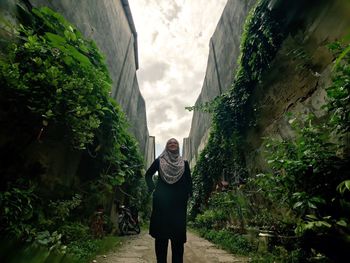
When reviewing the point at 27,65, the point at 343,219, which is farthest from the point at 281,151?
the point at 27,65

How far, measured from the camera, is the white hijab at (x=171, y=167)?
8.45 ft

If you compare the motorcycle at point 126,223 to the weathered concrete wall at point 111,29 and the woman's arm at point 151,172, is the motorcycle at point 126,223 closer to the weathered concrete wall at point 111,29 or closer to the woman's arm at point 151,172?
the weathered concrete wall at point 111,29

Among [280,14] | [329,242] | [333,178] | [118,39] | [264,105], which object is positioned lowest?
[329,242]

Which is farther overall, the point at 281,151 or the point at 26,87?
the point at 281,151

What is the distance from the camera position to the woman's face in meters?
2.80

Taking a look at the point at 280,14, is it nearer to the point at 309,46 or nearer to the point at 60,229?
the point at 309,46

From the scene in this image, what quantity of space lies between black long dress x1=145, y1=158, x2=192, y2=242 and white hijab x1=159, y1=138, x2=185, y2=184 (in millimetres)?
52

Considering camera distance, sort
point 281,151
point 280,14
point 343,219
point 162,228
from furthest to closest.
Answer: point 280,14 → point 281,151 → point 162,228 → point 343,219

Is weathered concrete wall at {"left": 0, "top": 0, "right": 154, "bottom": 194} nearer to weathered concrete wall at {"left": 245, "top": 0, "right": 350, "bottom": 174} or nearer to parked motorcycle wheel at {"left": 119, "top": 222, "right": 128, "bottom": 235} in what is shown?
weathered concrete wall at {"left": 245, "top": 0, "right": 350, "bottom": 174}

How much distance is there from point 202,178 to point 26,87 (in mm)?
8021

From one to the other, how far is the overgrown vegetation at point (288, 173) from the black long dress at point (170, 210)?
1032mm

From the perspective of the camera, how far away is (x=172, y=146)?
283cm

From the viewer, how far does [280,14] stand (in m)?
4.08

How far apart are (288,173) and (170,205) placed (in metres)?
1.28
